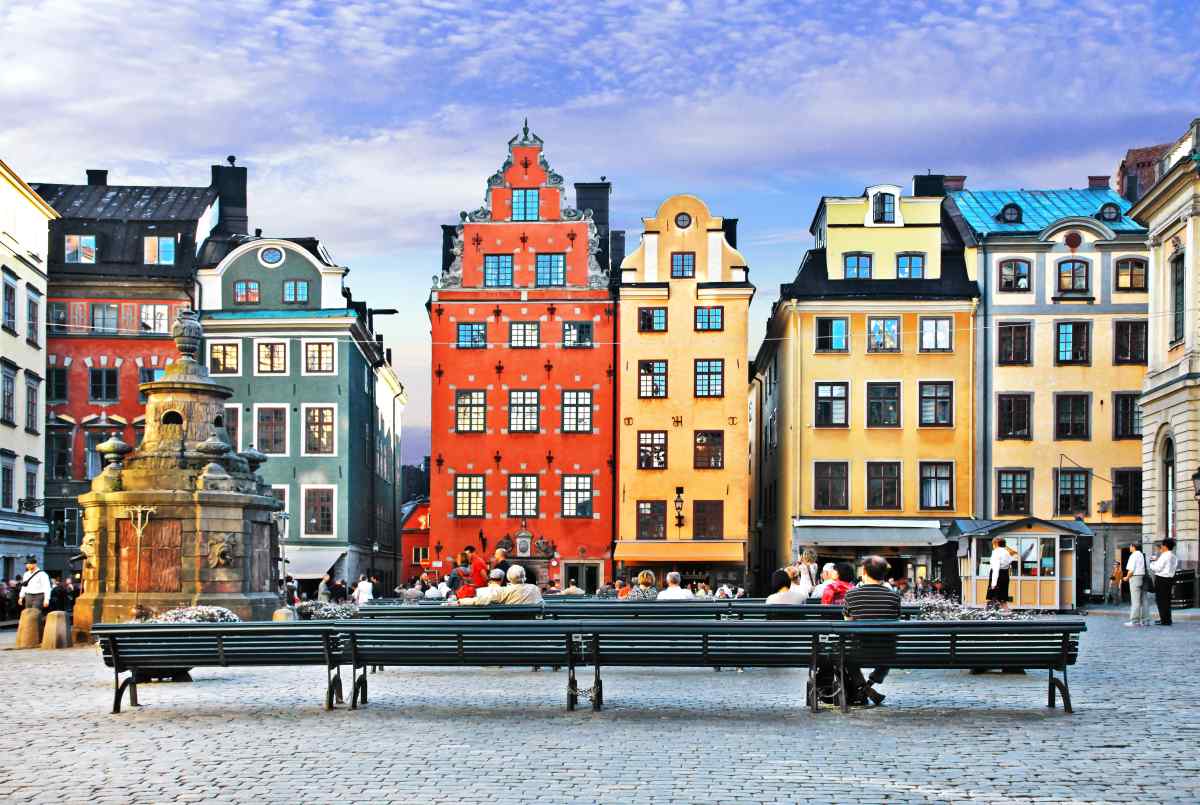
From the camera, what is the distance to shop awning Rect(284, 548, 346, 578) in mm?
59469

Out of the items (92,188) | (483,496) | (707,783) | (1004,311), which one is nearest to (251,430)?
(483,496)

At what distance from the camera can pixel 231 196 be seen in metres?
68.2

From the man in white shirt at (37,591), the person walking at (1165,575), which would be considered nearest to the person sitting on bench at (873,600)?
the person walking at (1165,575)

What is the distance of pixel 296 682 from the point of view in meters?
20.1

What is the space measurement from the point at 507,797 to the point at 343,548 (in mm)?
50506

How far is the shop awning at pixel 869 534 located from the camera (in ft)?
186

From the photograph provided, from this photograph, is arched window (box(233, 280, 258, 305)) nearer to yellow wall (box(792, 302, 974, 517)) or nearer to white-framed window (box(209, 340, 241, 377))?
white-framed window (box(209, 340, 241, 377))

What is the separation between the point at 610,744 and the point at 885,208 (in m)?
47.3

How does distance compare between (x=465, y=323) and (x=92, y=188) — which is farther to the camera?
(x=92, y=188)

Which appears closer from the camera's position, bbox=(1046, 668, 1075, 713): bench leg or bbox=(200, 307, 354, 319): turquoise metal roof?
bbox=(1046, 668, 1075, 713): bench leg

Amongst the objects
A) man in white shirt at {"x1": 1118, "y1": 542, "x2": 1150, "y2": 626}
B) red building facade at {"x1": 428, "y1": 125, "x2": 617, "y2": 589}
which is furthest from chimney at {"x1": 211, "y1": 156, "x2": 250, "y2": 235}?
man in white shirt at {"x1": 1118, "y1": 542, "x2": 1150, "y2": 626}

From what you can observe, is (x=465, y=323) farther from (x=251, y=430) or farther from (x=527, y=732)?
(x=527, y=732)

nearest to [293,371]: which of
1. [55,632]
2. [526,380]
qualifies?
[526,380]

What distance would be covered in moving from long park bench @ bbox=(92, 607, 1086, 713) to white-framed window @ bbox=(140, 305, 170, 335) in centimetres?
4743
